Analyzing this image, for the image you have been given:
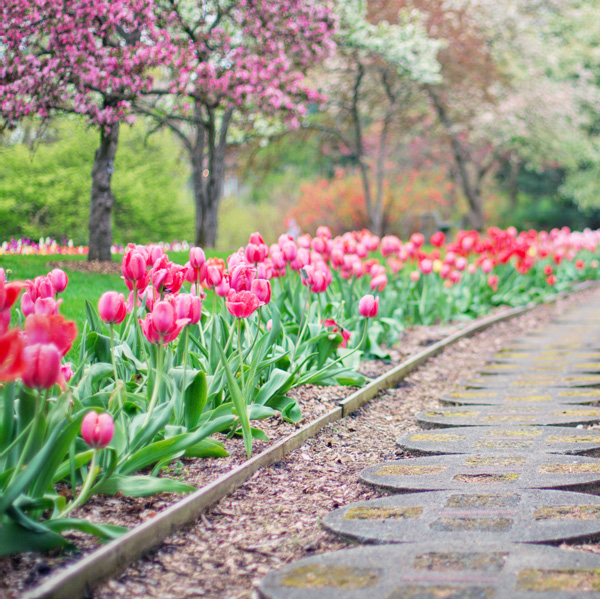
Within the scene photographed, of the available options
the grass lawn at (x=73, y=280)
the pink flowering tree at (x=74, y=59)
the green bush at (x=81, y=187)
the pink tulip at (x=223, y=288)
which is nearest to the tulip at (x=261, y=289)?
the pink tulip at (x=223, y=288)

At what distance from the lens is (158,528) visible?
2.37m

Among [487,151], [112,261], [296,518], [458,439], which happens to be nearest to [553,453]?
[458,439]

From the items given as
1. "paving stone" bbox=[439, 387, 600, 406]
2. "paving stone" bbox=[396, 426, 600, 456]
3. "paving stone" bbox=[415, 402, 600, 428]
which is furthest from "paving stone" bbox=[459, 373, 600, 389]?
"paving stone" bbox=[396, 426, 600, 456]

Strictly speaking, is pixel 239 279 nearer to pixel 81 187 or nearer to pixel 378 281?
pixel 378 281

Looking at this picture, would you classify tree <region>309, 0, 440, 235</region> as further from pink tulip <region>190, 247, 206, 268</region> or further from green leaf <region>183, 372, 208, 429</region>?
green leaf <region>183, 372, 208, 429</region>

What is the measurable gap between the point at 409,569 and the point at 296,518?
0.69 meters

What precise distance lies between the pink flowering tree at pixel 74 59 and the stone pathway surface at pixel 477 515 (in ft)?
17.9

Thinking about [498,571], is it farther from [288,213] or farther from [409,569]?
[288,213]

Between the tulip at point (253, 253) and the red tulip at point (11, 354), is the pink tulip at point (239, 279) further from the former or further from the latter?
the red tulip at point (11, 354)

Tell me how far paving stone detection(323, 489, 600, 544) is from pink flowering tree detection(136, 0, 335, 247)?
702cm

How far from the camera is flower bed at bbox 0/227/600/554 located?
2125 mm

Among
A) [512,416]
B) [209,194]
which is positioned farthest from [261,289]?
[209,194]

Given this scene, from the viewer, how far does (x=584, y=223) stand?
28031 mm

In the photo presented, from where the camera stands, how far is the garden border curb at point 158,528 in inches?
75.6
